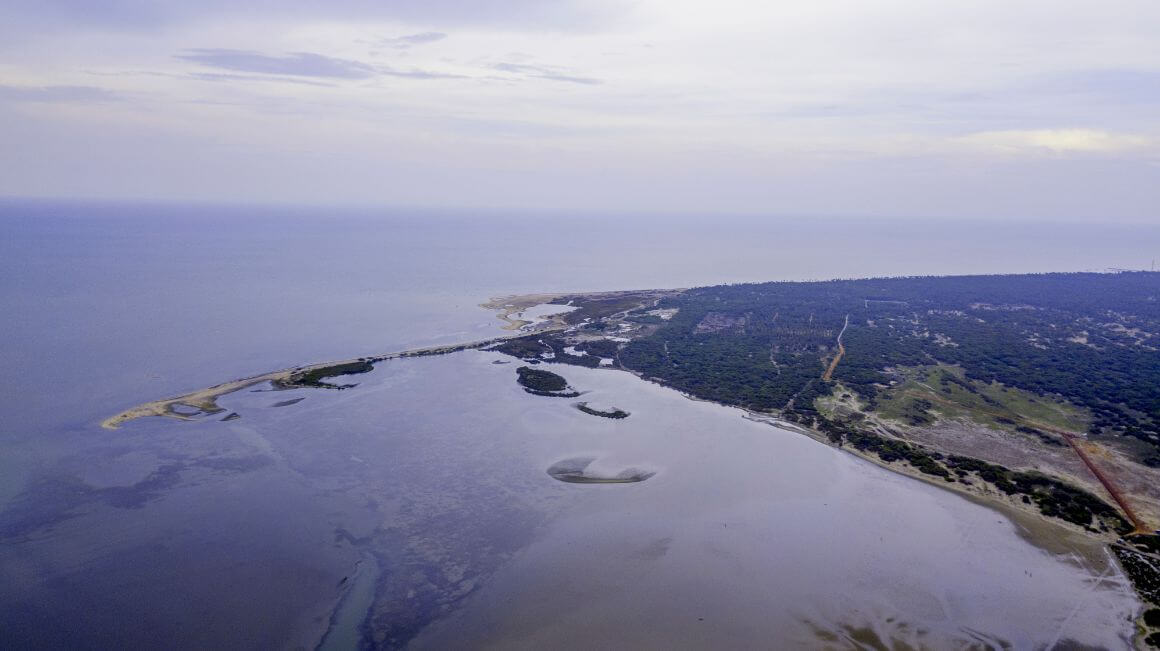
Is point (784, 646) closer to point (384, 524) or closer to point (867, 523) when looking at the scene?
point (867, 523)

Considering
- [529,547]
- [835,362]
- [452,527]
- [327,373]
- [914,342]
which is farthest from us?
[914,342]

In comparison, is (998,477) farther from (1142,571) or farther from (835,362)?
(835,362)

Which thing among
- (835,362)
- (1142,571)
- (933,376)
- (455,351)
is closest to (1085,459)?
(1142,571)

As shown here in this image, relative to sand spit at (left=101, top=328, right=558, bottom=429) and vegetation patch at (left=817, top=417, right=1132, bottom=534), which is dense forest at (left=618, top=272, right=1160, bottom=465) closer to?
vegetation patch at (left=817, top=417, right=1132, bottom=534)

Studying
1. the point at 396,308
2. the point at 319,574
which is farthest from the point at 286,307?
the point at 319,574

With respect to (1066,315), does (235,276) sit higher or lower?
lower

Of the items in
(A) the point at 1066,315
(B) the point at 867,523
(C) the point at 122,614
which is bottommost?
(C) the point at 122,614
